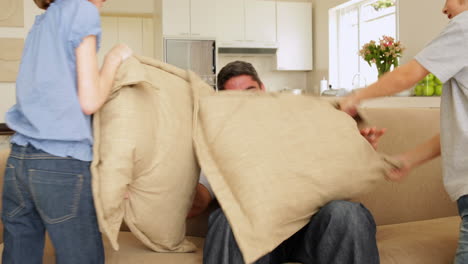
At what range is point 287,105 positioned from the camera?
1.28m

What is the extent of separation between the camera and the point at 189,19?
5.77 metres

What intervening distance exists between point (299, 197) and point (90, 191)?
1.60 feet

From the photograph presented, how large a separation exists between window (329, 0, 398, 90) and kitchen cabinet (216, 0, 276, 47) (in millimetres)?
815

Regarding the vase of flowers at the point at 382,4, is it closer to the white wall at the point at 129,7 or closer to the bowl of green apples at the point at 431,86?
the bowl of green apples at the point at 431,86

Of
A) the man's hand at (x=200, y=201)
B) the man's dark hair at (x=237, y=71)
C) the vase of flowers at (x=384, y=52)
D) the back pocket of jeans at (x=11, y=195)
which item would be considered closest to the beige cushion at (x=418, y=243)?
the man's hand at (x=200, y=201)

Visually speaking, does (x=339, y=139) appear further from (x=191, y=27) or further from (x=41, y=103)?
(x=191, y=27)

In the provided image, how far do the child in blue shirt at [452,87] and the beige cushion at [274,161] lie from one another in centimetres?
17

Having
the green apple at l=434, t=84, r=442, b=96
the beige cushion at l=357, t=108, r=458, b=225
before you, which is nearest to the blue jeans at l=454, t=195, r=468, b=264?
the beige cushion at l=357, t=108, r=458, b=225

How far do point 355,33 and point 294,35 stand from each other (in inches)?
35.7

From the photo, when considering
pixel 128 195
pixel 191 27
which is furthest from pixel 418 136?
pixel 191 27

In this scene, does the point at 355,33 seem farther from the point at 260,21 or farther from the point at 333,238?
the point at 333,238

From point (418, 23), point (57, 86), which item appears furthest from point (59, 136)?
point (418, 23)

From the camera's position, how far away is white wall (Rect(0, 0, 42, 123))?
498 centimetres

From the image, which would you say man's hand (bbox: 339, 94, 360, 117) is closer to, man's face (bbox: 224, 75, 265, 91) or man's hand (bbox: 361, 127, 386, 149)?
man's hand (bbox: 361, 127, 386, 149)
